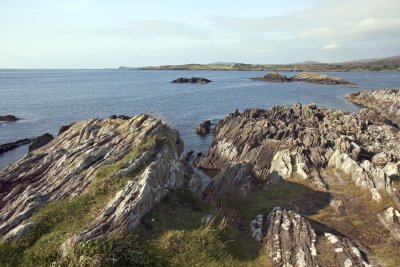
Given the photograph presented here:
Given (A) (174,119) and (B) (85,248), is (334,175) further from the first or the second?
(A) (174,119)

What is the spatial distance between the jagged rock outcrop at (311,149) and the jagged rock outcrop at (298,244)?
10389mm

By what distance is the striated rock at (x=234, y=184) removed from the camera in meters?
37.2

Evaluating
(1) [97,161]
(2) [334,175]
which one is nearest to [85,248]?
(1) [97,161]

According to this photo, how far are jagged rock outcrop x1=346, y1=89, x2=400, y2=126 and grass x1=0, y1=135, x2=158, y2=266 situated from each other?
68.8 m

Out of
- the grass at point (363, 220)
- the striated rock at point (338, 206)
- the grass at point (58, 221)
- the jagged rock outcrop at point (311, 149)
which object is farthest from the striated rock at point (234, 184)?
the grass at point (58, 221)

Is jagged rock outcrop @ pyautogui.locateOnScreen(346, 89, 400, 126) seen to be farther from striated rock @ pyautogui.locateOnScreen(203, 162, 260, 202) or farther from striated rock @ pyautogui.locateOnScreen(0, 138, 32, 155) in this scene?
striated rock @ pyautogui.locateOnScreen(0, 138, 32, 155)

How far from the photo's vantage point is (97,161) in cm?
3169

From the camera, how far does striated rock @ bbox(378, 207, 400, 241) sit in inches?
1093

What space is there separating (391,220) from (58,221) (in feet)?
79.9

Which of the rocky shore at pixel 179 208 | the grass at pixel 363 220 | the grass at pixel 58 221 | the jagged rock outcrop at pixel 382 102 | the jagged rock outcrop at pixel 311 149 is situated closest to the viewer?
the grass at pixel 58 221

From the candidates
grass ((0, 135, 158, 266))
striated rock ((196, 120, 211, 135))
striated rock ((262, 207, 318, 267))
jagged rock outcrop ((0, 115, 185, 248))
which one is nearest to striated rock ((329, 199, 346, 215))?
striated rock ((262, 207, 318, 267))

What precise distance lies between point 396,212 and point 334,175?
10904mm

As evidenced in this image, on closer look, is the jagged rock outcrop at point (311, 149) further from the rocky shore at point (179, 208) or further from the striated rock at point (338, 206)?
the striated rock at point (338, 206)

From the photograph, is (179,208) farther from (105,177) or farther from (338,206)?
(338,206)
